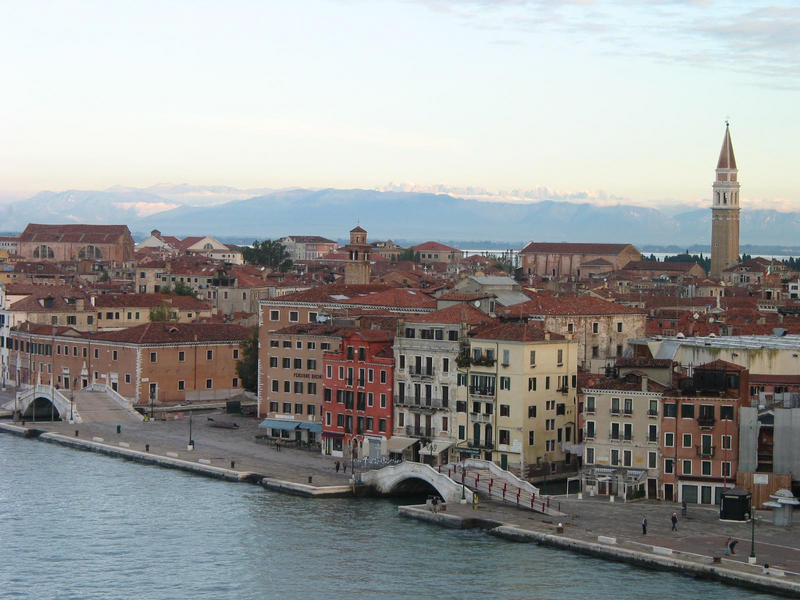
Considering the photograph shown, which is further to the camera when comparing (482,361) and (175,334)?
(175,334)

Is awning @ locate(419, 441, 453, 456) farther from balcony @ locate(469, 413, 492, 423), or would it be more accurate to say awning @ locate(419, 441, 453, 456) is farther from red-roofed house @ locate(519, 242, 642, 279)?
red-roofed house @ locate(519, 242, 642, 279)

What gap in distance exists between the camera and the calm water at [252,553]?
3344 centimetres

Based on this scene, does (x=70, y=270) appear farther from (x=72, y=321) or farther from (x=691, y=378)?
(x=691, y=378)

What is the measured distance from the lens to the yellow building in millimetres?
44250

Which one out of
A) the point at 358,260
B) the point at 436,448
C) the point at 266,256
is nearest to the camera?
the point at 436,448

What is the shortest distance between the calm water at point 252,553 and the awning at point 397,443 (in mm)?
3213

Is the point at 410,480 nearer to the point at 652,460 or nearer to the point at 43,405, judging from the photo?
the point at 652,460

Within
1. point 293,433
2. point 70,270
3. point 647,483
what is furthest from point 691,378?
point 70,270

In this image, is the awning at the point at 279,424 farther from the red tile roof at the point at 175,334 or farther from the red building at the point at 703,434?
the red building at the point at 703,434

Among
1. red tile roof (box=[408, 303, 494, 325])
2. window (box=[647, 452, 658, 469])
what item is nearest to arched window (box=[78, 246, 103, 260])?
red tile roof (box=[408, 303, 494, 325])

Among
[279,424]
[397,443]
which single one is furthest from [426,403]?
[279,424]

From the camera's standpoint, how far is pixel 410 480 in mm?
44531

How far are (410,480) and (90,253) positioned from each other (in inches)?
4796

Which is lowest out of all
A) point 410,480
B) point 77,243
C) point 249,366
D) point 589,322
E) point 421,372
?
point 410,480
